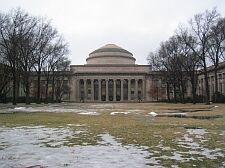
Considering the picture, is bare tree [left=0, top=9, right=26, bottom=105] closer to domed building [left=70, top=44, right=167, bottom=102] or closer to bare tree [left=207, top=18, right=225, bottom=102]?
bare tree [left=207, top=18, right=225, bottom=102]

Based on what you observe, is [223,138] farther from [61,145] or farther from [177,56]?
[177,56]

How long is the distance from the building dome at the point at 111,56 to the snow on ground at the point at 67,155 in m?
137

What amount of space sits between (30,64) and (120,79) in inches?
3569

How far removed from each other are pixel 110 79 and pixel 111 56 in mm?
10970

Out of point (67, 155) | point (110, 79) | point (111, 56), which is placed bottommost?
point (67, 155)

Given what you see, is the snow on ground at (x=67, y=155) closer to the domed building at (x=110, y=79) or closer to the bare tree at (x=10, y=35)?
the bare tree at (x=10, y=35)

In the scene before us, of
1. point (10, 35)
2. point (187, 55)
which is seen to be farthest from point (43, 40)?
point (187, 55)

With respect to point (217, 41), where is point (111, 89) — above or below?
below

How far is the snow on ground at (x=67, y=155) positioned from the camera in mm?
7781

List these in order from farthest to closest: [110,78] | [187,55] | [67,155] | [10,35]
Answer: [110,78], [187,55], [10,35], [67,155]

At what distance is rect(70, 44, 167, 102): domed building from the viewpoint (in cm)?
14162

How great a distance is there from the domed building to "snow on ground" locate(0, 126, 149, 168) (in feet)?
419

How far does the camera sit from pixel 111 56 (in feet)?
484

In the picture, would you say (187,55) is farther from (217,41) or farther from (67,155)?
(67,155)
